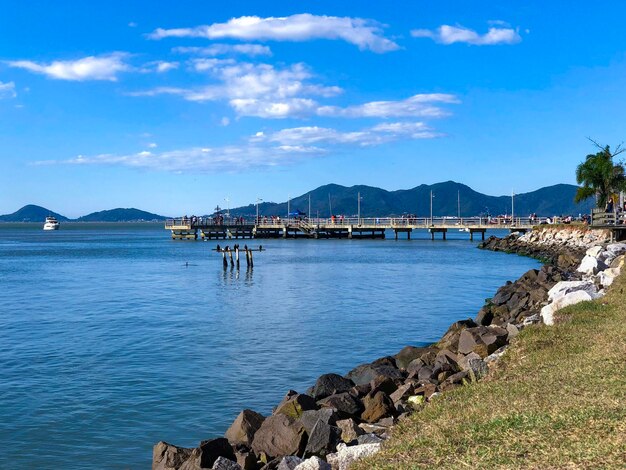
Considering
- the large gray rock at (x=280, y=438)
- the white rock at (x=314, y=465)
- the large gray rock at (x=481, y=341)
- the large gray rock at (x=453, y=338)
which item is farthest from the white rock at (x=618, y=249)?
the white rock at (x=314, y=465)

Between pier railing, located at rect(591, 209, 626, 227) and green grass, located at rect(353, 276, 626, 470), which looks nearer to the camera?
green grass, located at rect(353, 276, 626, 470)

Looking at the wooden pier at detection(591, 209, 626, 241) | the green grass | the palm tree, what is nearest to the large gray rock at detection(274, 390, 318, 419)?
the green grass

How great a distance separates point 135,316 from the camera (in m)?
30.6

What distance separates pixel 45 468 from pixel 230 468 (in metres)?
4.76

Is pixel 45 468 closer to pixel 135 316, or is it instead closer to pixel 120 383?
pixel 120 383

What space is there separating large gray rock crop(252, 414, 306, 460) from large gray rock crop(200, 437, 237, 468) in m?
0.49

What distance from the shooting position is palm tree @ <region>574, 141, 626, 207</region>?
62562 mm

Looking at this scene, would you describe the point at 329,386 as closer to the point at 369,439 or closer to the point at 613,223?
the point at 369,439

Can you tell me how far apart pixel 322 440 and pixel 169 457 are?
2.62 metres

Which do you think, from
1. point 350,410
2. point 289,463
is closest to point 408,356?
point 350,410

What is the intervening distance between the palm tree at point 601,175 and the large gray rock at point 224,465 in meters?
59.6

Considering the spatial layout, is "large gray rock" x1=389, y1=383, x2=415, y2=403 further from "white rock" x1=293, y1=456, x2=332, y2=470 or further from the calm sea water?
"white rock" x1=293, y1=456, x2=332, y2=470

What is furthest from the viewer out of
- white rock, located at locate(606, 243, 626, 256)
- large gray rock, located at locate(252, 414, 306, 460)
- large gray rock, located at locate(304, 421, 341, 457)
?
white rock, located at locate(606, 243, 626, 256)

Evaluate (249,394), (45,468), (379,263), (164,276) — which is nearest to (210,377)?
(249,394)
